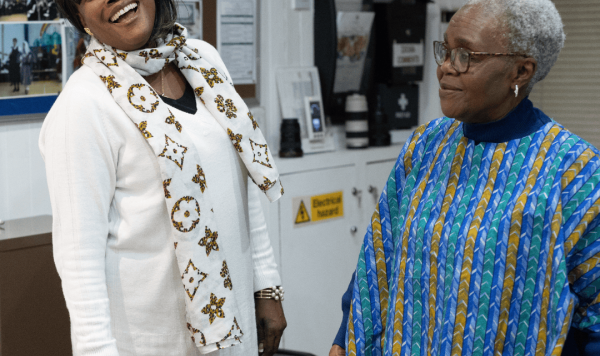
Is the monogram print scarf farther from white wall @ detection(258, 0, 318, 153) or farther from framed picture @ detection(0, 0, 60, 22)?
white wall @ detection(258, 0, 318, 153)

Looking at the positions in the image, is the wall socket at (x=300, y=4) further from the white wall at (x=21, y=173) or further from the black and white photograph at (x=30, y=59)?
the white wall at (x=21, y=173)

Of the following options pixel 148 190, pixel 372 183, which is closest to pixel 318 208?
pixel 372 183

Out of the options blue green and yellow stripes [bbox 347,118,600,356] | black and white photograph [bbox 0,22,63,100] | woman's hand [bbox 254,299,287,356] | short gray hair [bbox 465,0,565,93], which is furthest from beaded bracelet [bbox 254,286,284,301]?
black and white photograph [bbox 0,22,63,100]

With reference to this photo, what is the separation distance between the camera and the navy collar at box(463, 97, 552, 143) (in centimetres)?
119

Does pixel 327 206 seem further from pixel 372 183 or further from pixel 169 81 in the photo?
pixel 169 81

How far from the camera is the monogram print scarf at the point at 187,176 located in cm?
120

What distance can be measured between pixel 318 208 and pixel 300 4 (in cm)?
92

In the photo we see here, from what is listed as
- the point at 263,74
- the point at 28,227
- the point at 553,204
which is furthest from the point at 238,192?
the point at 263,74

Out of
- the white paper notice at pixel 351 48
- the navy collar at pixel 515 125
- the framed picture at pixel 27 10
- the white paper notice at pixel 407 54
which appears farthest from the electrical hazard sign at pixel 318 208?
the navy collar at pixel 515 125

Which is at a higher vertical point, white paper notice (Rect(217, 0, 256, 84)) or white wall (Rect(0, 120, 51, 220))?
white paper notice (Rect(217, 0, 256, 84))

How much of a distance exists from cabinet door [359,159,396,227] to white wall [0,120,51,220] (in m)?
1.51

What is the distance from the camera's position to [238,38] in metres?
2.66

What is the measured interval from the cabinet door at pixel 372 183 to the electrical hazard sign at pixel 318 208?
15 cm

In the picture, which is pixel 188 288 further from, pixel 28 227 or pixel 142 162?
pixel 28 227
